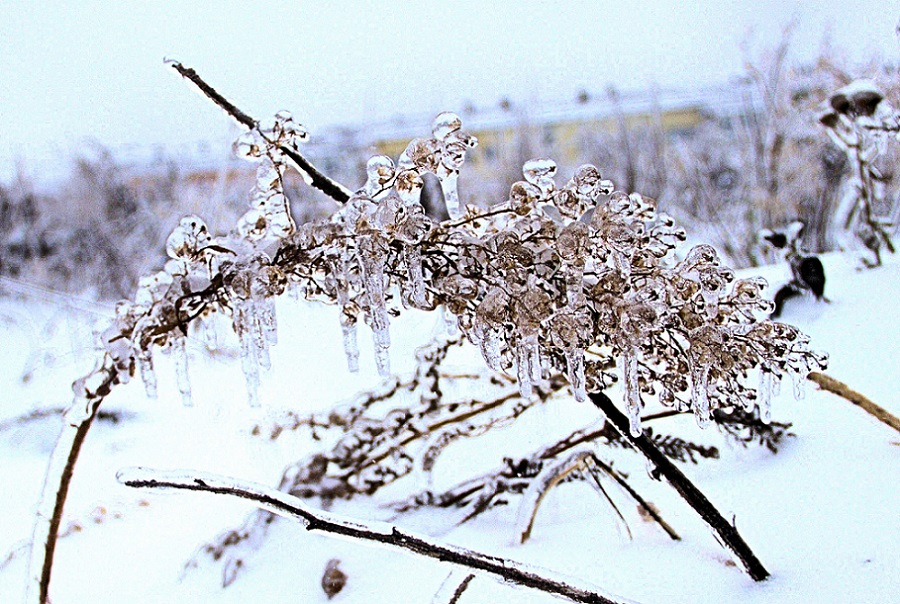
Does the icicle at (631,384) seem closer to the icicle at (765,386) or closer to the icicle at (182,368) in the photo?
the icicle at (765,386)

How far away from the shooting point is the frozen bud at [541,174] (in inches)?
16.3

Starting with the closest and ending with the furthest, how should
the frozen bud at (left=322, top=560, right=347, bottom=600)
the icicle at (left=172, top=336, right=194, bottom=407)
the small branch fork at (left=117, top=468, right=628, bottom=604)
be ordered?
the small branch fork at (left=117, top=468, right=628, bottom=604)
the icicle at (left=172, top=336, right=194, bottom=407)
the frozen bud at (left=322, top=560, right=347, bottom=600)

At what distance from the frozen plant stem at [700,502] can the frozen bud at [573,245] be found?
0.09m

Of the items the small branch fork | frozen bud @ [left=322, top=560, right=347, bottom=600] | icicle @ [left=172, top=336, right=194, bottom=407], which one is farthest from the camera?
frozen bud @ [left=322, top=560, right=347, bottom=600]

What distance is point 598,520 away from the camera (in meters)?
0.57

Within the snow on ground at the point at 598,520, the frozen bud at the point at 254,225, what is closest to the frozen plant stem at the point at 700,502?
the snow on ground at the point at 598,520

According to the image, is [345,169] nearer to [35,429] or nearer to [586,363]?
[35,429]

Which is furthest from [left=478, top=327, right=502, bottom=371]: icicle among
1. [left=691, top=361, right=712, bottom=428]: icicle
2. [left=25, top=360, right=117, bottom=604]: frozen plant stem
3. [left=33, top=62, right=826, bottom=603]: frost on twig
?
[left=25, top=360, right=117, bottom=604]: frozen plant stem

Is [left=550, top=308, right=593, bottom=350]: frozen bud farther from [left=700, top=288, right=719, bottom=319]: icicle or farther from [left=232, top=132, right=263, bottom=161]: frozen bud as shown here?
[left=232, top=132, right=263, bottom=161]: frozen bud

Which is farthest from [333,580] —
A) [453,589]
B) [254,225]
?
[254,225]

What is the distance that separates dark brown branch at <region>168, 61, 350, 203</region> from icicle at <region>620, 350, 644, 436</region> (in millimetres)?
197

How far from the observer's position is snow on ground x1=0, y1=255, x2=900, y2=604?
0.45m

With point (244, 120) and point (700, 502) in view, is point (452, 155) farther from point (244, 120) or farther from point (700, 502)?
point (700, 502)

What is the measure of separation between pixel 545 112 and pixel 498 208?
9.30 metres
